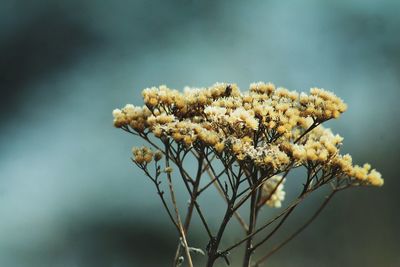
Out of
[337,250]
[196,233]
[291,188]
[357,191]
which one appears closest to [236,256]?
[196,233]

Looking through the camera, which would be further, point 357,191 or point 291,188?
point 357,191

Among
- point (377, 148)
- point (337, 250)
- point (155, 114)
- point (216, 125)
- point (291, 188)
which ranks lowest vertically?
point (216, 125)

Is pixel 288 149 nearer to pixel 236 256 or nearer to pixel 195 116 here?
pixel 195 116

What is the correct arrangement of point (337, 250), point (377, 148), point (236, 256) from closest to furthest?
point (236, 256) → point (337, 250) → point (377, 148)

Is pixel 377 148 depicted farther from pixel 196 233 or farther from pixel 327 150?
pixel 327 150

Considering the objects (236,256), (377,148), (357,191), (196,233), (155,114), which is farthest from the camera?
(377,148)

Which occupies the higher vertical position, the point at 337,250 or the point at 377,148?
the point at 377,148
